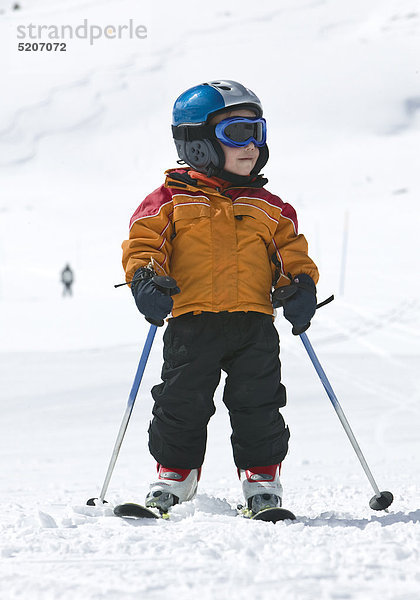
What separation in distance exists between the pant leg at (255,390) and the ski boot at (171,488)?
243 millimetres

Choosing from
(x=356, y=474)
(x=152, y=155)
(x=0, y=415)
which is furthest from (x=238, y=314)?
(x=152, y=155)

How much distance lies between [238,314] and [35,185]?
216 feet

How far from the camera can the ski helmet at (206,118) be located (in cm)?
326

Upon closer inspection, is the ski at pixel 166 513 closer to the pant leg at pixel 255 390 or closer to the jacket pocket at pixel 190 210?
the pant leg at pixel 255 390

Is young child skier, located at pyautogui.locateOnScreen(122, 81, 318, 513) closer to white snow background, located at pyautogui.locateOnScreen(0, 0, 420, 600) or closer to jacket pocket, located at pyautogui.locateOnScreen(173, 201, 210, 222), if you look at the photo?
jacket pocket, located at pyautogui.locateOnScreen(173, 201, 210, 222)

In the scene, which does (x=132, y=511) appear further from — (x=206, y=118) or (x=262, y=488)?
(x=206, y=118)

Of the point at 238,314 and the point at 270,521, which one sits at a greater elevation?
the point at 238,314

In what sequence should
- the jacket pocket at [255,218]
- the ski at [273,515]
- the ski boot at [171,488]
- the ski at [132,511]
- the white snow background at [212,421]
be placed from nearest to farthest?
1. the white snow background at [212,421]
2. the ski at [132,511]
3. the ski at [273,515]
4. the ski boot at [171,488]
5. the jacket pocket at [255,218]

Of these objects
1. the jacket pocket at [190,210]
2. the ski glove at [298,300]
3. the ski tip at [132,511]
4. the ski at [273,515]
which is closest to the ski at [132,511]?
the ski tip at [132,511]

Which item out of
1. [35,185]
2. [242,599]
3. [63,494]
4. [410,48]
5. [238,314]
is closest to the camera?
[242,599]

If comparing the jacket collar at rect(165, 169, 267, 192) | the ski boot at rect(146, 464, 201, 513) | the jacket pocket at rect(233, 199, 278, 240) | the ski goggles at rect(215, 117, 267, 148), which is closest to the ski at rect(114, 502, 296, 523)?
the ski boot at rect(146, 464, 201, 513)

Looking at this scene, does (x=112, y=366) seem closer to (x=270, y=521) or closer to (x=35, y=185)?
(x=270, y=521)

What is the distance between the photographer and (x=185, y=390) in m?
3.16

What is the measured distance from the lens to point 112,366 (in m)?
9.88
